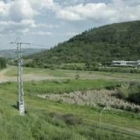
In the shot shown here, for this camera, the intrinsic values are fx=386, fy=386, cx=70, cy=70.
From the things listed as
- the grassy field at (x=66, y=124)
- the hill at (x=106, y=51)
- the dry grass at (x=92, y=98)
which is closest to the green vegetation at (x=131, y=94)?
the dry grass at (x=92, y=98)

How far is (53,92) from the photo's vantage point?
6950 cm

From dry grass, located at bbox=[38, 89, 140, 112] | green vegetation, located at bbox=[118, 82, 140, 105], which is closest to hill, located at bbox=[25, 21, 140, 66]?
dry grass, located at bbox=[38, 89, 140, 112]

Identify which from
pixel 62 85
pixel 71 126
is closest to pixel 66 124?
pixel 71 126

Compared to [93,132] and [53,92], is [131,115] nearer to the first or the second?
[93,132]

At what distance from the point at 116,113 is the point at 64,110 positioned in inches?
230

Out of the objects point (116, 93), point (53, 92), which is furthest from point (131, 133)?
point (53, 92)

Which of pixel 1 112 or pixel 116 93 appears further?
pixel 116 93

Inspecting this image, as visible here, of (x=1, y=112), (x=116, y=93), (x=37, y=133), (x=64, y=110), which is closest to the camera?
(x=37, y=133)

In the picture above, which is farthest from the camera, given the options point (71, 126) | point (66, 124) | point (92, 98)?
point (92, 98)

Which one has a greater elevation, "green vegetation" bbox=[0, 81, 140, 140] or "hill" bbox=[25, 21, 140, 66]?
"hill" bbox=[25, 21, 140, 66]

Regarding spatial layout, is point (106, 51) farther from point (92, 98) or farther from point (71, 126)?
point (71, 126)

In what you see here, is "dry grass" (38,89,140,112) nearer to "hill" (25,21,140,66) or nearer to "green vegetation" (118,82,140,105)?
"green vegetation" (118,82,140,105)

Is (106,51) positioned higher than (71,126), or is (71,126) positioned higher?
(106,51)

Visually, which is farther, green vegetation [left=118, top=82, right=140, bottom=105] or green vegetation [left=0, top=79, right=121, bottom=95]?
green vegetation [left=0, top=79, right=121, bottom=95]
